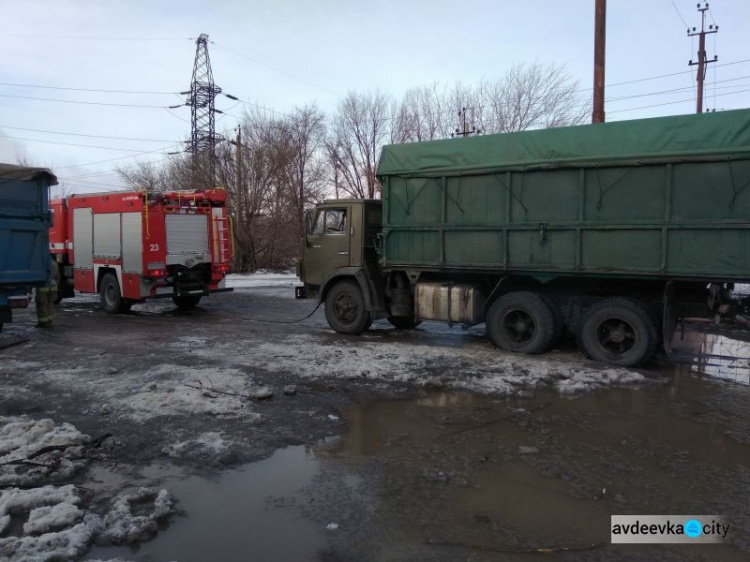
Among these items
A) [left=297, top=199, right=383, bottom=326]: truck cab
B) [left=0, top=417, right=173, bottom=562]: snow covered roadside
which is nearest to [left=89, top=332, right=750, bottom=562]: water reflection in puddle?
[left=0, top=417, right=173, bottom=562]: snow covered roadside

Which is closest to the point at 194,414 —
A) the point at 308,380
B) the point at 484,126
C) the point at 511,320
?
the point at 308,380

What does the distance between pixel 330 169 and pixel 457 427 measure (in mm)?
32091

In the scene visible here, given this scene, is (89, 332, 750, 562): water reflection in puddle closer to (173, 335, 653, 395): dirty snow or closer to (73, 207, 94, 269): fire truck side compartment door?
(173, 335, 653, 395): dirty snow

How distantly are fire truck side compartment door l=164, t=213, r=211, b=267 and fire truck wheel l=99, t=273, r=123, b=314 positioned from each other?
1.62 metres

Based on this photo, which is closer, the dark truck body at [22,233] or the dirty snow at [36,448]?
the dirty snow at [36,448]

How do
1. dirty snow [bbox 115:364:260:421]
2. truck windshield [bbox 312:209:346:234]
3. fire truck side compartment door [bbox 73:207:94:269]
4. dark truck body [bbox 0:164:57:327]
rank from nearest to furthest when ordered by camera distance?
dirty snow [bbox 115:364:260:421]
dark truck body [bbox 0:164:57:327]
truck windshield [bbox 312:209:346:234]
fire truck side compartment door [bbox 73:207:94:269]

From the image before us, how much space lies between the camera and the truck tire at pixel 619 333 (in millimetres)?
7852

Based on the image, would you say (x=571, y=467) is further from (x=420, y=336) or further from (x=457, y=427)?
(x=420, y=336)

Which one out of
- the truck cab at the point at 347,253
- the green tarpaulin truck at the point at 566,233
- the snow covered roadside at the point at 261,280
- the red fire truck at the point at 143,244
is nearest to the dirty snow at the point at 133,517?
the green tarpaulin truck at the point at 566,233

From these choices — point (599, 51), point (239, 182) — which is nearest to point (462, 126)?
point (239, 182)

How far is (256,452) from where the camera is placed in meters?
4.89

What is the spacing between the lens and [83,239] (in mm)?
15031

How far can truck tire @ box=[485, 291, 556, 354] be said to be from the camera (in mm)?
8641

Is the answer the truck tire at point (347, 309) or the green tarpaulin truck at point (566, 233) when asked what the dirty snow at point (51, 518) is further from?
the truck tire at point (347, 309)
